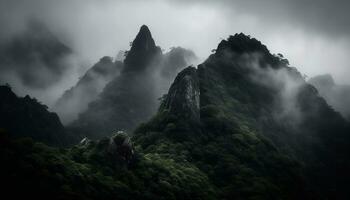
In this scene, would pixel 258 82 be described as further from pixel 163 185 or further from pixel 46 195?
pixel 46 195

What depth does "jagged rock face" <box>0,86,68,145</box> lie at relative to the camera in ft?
525

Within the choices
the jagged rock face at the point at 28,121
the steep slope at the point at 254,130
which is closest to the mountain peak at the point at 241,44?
the steep slope at the point at 254,130

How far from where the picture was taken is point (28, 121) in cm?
16612

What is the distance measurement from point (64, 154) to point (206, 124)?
40.6m

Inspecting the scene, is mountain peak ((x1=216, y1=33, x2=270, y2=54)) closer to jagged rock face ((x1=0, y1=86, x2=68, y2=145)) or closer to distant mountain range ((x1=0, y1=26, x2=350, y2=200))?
distant mountain range ((x1=0, y1=26, x2=350, y2=200))

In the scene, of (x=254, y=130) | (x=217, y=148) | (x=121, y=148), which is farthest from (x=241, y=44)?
(x=121, y=148)

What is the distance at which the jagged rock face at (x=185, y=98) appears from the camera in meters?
87.8

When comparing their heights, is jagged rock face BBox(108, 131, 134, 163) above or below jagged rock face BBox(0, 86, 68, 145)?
below

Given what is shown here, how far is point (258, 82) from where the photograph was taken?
13850cm

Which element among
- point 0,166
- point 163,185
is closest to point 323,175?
point 163,185

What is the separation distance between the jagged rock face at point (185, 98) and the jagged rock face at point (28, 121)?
8168 cm

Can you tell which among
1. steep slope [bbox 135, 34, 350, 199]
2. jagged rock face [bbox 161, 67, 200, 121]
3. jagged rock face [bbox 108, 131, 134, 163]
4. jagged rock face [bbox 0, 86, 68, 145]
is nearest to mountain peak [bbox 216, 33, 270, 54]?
steep slope [bbox 135, 34, 350, 199]

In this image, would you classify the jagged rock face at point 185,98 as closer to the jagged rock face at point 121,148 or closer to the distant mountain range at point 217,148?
the distant mountain range at point 217,148

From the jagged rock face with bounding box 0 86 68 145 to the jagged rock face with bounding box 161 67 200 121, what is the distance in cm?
8168
